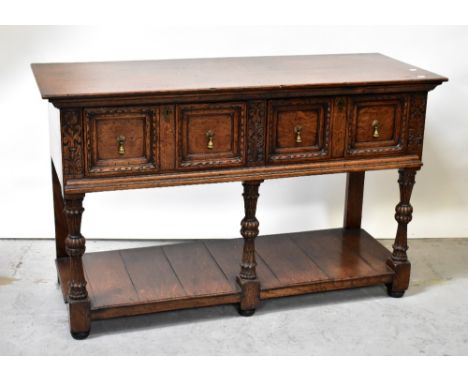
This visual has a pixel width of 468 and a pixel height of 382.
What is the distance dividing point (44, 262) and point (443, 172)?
2478mm

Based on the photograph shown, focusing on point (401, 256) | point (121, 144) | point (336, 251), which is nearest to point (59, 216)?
point (121, 144)

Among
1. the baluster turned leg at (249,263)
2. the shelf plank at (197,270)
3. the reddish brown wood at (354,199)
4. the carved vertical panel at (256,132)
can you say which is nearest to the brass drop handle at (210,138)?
the carved vertical panel at (256,132)

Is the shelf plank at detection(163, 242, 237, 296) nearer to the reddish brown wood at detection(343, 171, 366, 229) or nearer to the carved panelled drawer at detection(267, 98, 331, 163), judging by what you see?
the carved panelled drawer at detection(267, 98, 331, 163)

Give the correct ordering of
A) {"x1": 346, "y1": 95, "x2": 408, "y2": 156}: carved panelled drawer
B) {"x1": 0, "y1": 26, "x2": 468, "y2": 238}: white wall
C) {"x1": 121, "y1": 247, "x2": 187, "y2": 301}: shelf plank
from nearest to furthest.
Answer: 1. {"x1": 346, "y1": 95, "x2": 408, "y2": 156}: carved panelled drawer
2. {"x1": 121, "y1": 247, "x2": 187, "y2": 301}: shelf plank
3. {"x1": 0, "y1": 26, "x2": 468, "y2": 238}: white wall

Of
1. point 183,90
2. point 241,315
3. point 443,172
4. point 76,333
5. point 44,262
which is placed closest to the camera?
point 183,90

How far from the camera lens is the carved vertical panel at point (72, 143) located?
3.91m

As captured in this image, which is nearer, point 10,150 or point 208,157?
point 208,157

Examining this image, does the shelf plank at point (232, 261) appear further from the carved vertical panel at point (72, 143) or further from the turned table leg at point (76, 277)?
the carved vertical panel at point (72, 143)

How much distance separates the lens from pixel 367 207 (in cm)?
579

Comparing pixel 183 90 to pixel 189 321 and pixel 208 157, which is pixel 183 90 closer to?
pixel 208 157

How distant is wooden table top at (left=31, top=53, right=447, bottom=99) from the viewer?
13.2 feet

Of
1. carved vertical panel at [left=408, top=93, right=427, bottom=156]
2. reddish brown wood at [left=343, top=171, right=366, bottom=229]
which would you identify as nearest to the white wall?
reddish brown wood at [left=343, top=171, right=366, bottom=229]

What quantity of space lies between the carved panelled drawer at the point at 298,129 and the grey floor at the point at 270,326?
0.81 metres

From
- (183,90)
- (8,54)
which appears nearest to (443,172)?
(183,90)
